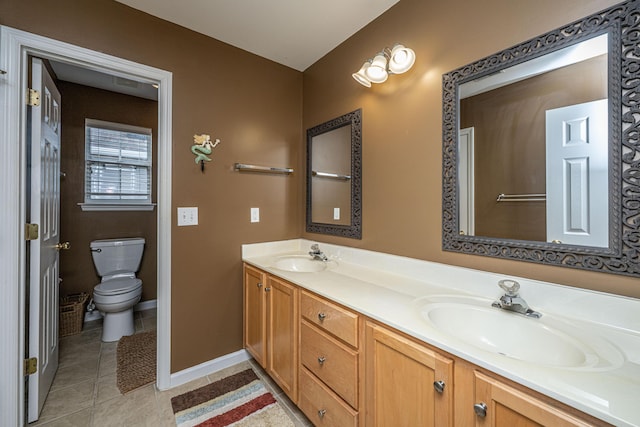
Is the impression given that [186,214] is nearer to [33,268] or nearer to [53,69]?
[33,268]

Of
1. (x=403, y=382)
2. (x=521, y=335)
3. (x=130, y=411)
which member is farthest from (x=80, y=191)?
(x=521, y=335)

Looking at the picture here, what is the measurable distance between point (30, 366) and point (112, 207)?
1.72m

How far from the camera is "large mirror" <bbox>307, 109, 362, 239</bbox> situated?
1878 millimetres

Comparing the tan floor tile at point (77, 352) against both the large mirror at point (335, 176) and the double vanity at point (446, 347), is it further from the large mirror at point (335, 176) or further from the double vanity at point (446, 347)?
the large mirror at point (335, 176)

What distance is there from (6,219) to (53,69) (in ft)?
5.98

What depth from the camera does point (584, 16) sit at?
97 cm

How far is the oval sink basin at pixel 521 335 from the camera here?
2.54ft

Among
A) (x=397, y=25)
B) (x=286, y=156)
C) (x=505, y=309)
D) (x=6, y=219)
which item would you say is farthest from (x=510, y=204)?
(x=6, y=219)

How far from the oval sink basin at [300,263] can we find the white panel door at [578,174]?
1.37 metres

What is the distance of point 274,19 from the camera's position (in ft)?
5.74

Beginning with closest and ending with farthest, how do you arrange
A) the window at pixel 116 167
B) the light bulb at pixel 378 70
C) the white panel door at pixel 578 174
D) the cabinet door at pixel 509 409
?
1. the cabinet door at pixel 509 409
2. the white panel door at pixel 578 174
3. the light bulb at pixel 378 70
4. the window at pixel 116 167

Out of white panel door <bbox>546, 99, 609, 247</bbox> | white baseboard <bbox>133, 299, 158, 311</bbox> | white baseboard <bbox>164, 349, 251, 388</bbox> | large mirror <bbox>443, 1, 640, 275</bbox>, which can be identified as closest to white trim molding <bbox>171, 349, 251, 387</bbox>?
white baseboard <bbox>164, 349, 251, 388</bbox>

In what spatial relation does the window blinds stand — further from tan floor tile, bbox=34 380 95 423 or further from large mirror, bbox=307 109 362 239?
large mirror, bbox=307 109 362 239

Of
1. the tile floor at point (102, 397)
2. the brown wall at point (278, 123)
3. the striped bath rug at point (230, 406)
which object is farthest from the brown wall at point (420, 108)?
the tile floor at point (102, 397)
